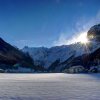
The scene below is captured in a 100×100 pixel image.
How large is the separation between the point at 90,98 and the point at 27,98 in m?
10.4

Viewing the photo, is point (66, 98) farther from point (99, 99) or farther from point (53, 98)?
point (99, 99)

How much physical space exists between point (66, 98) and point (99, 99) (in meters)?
5.49

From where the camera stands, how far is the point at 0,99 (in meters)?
45.5

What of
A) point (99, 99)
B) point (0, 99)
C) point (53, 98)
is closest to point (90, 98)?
point (99, 99)

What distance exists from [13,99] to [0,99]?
2.06 metres

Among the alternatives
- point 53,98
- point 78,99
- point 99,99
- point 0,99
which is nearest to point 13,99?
point 0,99

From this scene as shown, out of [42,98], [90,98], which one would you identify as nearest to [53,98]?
[42,98]

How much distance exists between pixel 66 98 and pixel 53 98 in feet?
7.13

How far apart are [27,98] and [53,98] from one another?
4307 millimetres

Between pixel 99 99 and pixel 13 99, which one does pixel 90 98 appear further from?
pixel 13 99

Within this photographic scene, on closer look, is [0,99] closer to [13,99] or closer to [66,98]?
[13,99]

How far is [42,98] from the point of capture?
157 feet

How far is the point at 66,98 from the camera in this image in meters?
48.0

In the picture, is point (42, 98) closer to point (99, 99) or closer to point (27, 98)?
point (27, 98)
